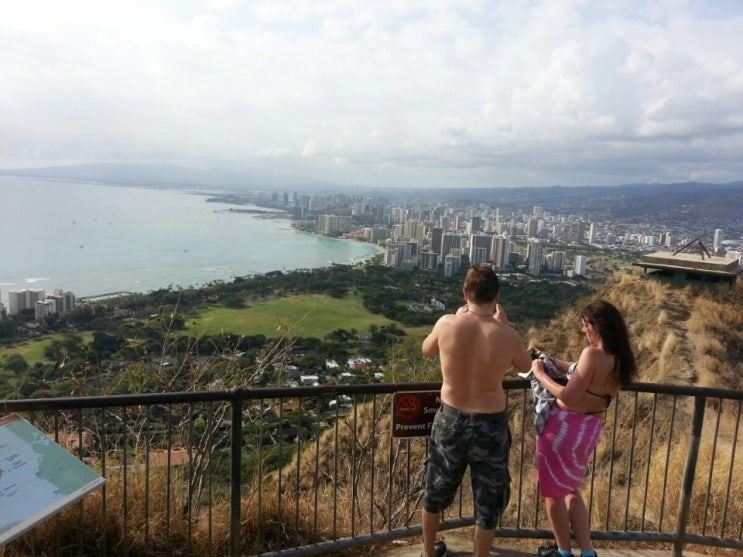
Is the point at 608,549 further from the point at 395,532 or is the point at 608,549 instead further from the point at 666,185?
the point at 666,185

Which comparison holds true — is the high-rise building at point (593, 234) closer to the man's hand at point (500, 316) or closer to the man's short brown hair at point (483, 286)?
the man's hand at point (500, 316)

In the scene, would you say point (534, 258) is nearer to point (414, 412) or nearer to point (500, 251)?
point (500, 251)

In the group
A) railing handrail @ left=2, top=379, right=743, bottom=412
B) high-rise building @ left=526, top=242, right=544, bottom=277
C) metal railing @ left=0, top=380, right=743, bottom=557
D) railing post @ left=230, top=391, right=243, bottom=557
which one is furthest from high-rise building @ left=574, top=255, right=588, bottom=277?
railing post @ left=230, top=391, right=243, bottom=557

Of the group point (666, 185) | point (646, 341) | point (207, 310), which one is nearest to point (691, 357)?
point (646, 341)

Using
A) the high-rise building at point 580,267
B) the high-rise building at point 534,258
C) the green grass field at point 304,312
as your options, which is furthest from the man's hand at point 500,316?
the high-rise building at point 534,258

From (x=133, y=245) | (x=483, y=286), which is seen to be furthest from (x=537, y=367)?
(x=133, y=245)

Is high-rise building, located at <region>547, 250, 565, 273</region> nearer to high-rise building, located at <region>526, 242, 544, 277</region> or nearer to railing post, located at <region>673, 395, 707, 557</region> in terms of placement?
high-rise building, located at <region>526, 242, 544, 277</region>
